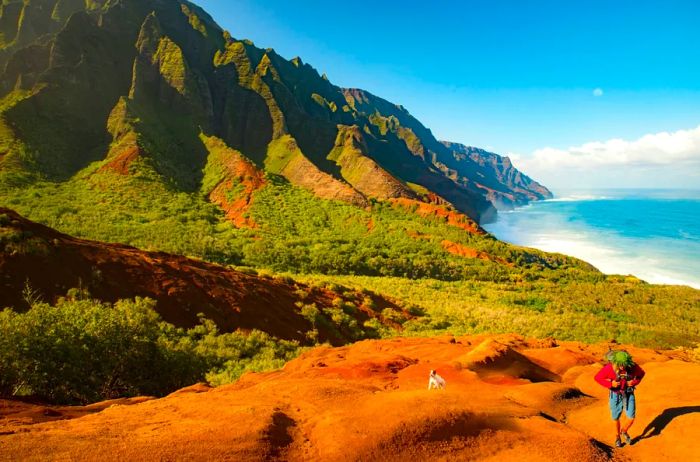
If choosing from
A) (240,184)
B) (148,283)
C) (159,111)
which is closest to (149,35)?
(159,111)

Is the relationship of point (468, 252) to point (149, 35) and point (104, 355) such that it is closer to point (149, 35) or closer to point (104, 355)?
point (104, 355)

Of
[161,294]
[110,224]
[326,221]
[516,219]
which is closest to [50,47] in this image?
[110,224]

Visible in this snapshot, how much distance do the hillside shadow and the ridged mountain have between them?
59.9 m

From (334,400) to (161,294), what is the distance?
1490cm

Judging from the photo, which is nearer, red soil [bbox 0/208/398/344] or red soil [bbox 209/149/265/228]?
red soil [bbox 0/208/398/344]

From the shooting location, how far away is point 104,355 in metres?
12.4

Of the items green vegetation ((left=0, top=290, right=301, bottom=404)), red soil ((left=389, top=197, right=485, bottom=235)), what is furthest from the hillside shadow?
red soil ((left=389, top=197, right=485, bottom=235))

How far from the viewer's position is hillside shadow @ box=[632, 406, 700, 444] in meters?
7.06

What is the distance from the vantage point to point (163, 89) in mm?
86188

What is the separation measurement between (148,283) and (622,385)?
2010 cm

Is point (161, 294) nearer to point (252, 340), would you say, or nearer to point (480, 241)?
point (252, 340)

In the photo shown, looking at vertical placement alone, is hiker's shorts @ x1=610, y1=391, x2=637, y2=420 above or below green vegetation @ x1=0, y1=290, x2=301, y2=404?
above

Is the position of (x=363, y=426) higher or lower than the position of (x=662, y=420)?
lower

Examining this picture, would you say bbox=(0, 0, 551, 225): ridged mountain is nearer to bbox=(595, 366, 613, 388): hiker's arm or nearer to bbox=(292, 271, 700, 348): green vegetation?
bbox=(292, 271, 700, 348): green vegetation
